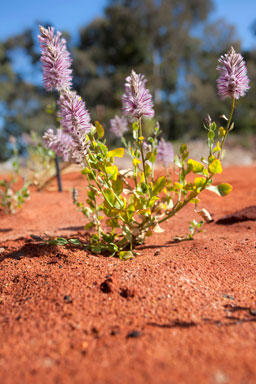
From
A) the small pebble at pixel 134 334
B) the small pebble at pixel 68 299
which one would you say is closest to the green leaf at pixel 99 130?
A: the small pebble at pixel 68 299

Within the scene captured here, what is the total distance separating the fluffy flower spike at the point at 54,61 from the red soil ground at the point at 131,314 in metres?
0.98

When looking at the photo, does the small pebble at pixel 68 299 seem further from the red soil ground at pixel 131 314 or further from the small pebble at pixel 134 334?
the small pebble at pixel 134 334

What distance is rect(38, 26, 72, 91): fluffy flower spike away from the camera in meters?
1.56

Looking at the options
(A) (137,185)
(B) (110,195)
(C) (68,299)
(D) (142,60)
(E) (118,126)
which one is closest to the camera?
(C) (68,299)

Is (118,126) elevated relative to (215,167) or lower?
Result: elevated

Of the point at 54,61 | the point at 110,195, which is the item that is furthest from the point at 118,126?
the point at 54,61

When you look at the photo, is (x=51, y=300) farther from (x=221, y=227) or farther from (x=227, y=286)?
(x=221, y=227)

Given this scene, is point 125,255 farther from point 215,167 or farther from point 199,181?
point 215,167

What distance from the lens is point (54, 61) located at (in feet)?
5.16

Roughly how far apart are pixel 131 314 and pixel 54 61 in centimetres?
127

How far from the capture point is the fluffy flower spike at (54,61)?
1556mm

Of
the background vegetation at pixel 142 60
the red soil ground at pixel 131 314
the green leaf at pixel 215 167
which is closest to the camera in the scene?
the red soil ground at pixel 131 314

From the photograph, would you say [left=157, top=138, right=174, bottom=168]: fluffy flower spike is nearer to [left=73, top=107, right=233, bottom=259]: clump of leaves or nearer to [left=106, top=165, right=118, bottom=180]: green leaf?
[left=73, top=107, right=233, bottom=259]: clump of leaves

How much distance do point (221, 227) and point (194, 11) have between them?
69.1 feet
